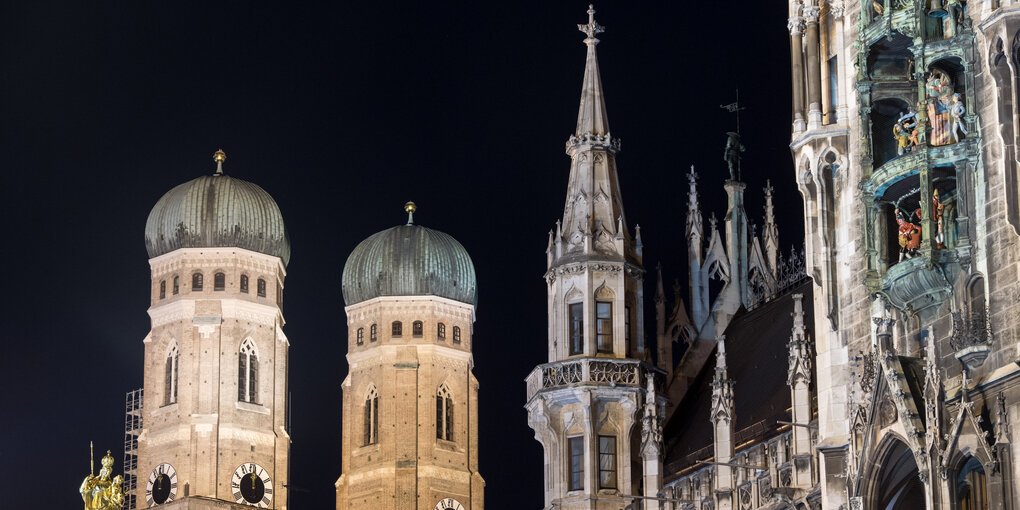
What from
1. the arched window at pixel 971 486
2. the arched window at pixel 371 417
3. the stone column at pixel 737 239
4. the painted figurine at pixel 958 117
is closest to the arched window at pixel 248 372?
the arched window at pixel 371 417

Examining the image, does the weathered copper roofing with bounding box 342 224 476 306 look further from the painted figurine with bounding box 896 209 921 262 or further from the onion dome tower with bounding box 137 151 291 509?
the painted figurine with bounding box 896 209 921 262

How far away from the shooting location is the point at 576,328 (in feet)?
239

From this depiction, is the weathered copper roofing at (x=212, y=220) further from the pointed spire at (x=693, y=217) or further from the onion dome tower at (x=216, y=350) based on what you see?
the pointed spire at (x=693, y=217)

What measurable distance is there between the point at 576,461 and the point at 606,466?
0.94 meters

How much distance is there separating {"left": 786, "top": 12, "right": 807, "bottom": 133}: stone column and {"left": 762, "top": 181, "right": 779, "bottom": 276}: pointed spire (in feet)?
70.0

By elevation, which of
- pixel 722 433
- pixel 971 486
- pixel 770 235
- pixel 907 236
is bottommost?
pixel 971 486

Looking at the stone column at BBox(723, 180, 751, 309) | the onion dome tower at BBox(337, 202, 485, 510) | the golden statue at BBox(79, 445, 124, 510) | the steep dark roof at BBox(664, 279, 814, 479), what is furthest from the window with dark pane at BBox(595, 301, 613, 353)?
the onion dome tower at BBox(337, 202, 485, 510)

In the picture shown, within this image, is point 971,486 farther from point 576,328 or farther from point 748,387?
point 576,328

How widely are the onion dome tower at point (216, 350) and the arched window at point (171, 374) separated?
0.19 feet

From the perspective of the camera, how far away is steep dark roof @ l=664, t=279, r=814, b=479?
65375 millimetres

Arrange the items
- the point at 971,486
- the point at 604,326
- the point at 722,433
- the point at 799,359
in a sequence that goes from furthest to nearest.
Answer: the point at 604,326 < the point at 722,433 < the point at 799,359 < the point at 971,486

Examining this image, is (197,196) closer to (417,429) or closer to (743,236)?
(417,429)

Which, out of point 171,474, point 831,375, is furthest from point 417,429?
point 831,375

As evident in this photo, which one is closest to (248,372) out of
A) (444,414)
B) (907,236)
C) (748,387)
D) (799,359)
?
(444,414)
